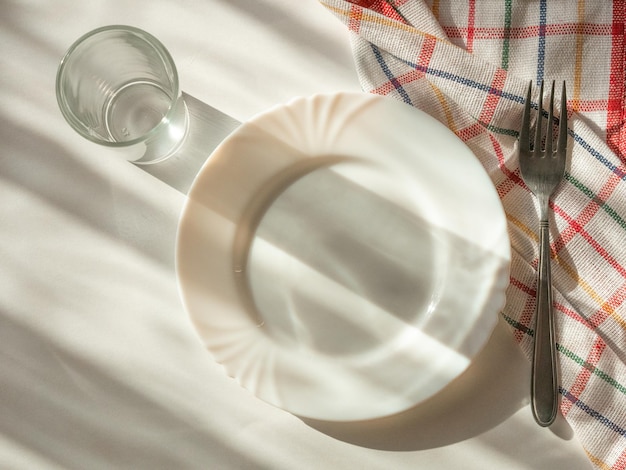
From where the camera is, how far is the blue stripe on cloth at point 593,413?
647 mm

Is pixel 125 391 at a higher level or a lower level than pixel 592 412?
lower

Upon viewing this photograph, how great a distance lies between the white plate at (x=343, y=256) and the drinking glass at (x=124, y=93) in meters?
0.08

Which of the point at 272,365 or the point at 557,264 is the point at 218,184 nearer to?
the point at 272,365

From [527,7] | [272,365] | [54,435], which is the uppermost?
[527,7]

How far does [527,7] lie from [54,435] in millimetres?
752

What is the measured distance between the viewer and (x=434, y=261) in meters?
0.68

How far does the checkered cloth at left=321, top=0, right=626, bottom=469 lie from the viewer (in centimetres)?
65

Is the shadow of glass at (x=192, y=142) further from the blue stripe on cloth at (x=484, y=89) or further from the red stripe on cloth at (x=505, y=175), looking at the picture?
the red stripe on cloth at (x=505, y=175)

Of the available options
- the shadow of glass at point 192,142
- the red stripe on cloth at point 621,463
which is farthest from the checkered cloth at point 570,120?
the shadow of glass at point 192,142

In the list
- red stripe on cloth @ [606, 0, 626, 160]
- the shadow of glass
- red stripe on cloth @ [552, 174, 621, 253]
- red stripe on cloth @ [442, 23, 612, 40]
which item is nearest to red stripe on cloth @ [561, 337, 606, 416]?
red stripe on cloth @ [552, 174, 621, 253]

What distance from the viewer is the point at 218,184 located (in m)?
0.66

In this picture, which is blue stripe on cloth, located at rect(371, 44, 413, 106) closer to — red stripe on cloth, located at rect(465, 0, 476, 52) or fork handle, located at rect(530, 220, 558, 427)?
red stripe on cloth, located at rect(465, 0, 476, 52)

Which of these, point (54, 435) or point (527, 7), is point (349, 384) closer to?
point (54, 435)

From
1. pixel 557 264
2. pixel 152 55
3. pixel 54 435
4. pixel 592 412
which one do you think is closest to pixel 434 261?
pixel 557 264
